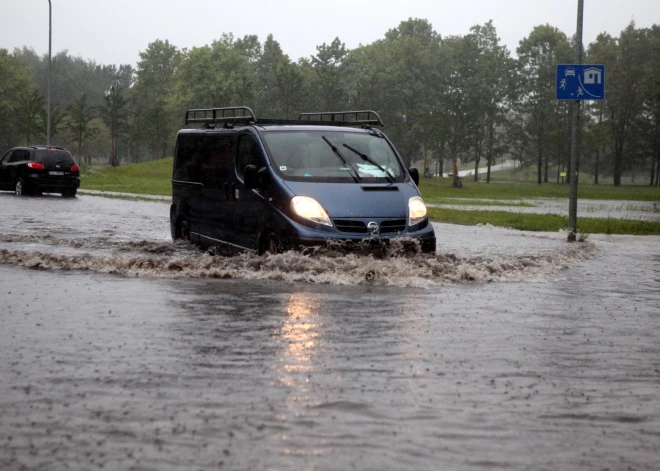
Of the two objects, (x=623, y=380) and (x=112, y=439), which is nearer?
(x=112, y=439)

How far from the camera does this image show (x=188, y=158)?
16.0 metres

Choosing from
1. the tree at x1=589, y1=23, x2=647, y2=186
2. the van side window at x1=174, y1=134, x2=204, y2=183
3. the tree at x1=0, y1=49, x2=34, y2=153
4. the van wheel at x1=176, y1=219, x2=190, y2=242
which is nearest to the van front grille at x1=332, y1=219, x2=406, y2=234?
the van side window at x1=174, y1=134, x2=204, y2=183

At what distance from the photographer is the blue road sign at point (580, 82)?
2091cm

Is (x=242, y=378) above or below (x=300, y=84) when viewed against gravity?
below

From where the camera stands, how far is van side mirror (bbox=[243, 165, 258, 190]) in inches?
519

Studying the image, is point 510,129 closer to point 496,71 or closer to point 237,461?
point 496,71

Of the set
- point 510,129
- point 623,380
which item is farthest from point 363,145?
point 510,129

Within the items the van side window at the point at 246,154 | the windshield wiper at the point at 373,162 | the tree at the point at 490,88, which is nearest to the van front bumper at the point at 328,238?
the windshield wiper at the point at 373,162

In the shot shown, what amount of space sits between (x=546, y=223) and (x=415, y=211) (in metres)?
14.4

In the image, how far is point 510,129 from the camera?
109 meters

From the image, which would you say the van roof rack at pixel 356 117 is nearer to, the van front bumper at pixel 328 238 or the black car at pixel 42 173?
the van front bumper at pixel 328 238

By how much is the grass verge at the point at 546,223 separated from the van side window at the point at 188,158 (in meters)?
10.6

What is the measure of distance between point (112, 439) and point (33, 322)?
3959mm

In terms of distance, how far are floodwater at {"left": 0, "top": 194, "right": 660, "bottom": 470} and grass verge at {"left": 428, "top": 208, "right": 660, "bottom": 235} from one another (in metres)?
11.1
